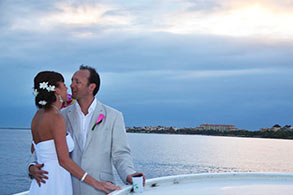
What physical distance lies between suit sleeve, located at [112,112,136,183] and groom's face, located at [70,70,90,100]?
0.35 metres

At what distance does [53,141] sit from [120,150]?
56 centimetres

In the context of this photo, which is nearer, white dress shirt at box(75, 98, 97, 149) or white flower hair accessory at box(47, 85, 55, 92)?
white flower hair accessory at box(47, 85, 55, 92)

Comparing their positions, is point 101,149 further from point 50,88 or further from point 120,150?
point 50,88

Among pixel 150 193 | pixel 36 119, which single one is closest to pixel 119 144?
pixel 150 193

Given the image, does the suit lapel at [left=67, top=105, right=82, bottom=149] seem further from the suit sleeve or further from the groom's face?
the suit sleeve

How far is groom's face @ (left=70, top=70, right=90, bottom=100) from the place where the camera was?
302 cm

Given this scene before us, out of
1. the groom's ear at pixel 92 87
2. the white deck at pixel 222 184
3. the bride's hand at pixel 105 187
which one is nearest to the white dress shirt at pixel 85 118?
the groom's ear at pixel 92 87

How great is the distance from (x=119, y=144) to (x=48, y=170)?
60 cm

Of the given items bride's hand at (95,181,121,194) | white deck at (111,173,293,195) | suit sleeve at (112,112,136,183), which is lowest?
white deck at (111,173,293,195)

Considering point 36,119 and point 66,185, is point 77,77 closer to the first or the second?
point 36,119

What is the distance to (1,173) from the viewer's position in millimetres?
34031

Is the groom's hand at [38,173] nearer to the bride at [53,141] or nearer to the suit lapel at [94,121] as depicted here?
the bride at [53,141]

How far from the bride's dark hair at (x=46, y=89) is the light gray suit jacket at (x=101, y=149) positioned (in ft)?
1.17

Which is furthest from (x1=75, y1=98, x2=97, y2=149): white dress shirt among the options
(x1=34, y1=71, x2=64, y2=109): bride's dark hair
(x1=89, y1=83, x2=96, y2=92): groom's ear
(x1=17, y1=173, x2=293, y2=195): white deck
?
(x1=17, y1=173, x2=293, y2=195): white deck
